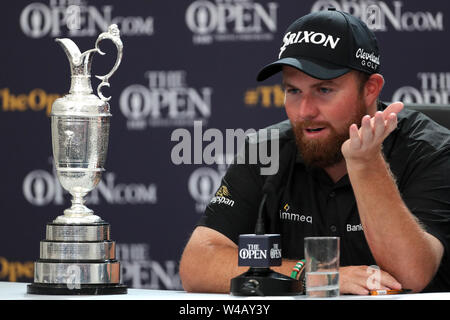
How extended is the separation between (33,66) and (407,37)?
1.74 metres

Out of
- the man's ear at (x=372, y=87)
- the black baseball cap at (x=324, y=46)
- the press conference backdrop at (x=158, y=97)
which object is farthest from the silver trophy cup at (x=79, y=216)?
the press conference backdrop at (x=158, y=97)

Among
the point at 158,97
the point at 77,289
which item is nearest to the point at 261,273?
the point at 77,289

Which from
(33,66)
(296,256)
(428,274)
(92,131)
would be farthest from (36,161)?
(428,274)

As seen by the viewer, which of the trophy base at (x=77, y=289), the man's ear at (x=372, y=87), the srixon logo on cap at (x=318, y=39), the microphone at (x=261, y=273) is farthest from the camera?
the man's ear at (x=372, y=87)

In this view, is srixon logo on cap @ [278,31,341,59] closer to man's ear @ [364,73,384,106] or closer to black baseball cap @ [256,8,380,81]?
black baseball cap @ [256,8,380,81]

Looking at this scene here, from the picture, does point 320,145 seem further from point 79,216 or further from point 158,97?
point 158,97

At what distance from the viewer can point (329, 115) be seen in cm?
220

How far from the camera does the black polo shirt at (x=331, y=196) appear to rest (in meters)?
2.11

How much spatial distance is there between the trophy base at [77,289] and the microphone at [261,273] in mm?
288

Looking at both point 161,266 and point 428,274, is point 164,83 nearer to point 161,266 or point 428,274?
point 161,266

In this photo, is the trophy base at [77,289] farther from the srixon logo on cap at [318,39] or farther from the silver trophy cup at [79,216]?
the srixon logo on cap at [318,39]

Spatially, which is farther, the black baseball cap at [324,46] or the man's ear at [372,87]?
the man's ear at [372,87]

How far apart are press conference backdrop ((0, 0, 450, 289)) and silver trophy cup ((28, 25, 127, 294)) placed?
168cm

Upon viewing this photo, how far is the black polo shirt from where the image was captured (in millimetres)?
2113
